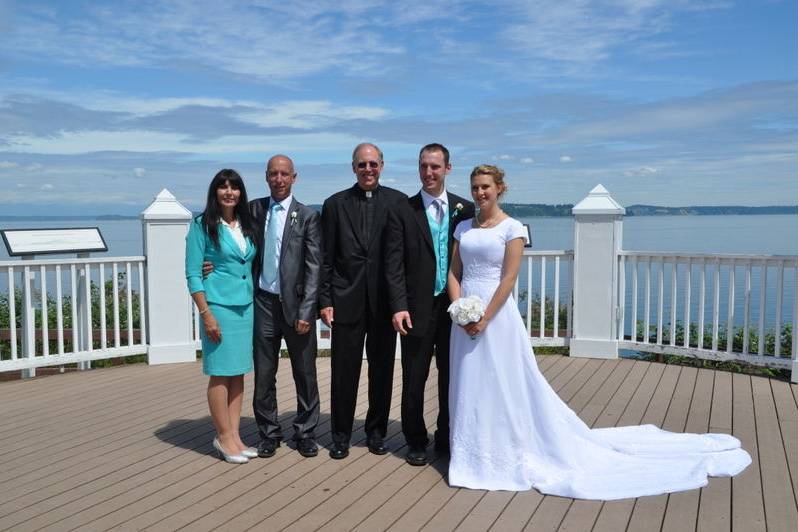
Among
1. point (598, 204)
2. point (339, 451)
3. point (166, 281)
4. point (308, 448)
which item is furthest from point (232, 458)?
point (598, 204)

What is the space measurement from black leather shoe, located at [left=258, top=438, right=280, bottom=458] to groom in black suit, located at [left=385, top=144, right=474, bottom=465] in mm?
757

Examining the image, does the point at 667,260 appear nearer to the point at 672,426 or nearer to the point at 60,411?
the point at 672,426

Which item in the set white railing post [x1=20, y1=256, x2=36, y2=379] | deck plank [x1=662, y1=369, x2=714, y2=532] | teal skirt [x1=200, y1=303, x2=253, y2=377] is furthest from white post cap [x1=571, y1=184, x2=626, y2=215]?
white railing post [x1=20, y1=256, x2=36, y2=379]

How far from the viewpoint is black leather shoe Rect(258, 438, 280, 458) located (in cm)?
399

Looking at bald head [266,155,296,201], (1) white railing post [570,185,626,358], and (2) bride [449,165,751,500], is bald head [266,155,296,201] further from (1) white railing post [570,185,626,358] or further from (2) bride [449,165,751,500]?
(1) white railing post [570,185,626,358]

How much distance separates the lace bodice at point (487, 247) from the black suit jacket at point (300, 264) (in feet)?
2.64

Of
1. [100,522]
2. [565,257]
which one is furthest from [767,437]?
[100,522]

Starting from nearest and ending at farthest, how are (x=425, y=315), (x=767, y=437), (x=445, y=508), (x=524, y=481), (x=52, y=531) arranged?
1. (x=52, y=531)
2. (x=445, y=508)
3. (x=524, y=481)
4. (x=425, y=315)
5. (x=767, y=437)

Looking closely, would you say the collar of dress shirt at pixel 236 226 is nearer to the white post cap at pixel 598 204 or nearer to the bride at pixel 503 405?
the bride at pixel 503 405

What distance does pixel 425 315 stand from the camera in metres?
3.81

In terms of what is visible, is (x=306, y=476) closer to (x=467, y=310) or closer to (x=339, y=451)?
(x=339, y=451)

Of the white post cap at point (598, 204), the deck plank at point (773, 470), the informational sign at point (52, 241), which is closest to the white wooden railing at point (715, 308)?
the white post cap at point (598, 204)

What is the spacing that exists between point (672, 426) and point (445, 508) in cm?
204

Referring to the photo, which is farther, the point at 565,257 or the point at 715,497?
the point at 565,257
